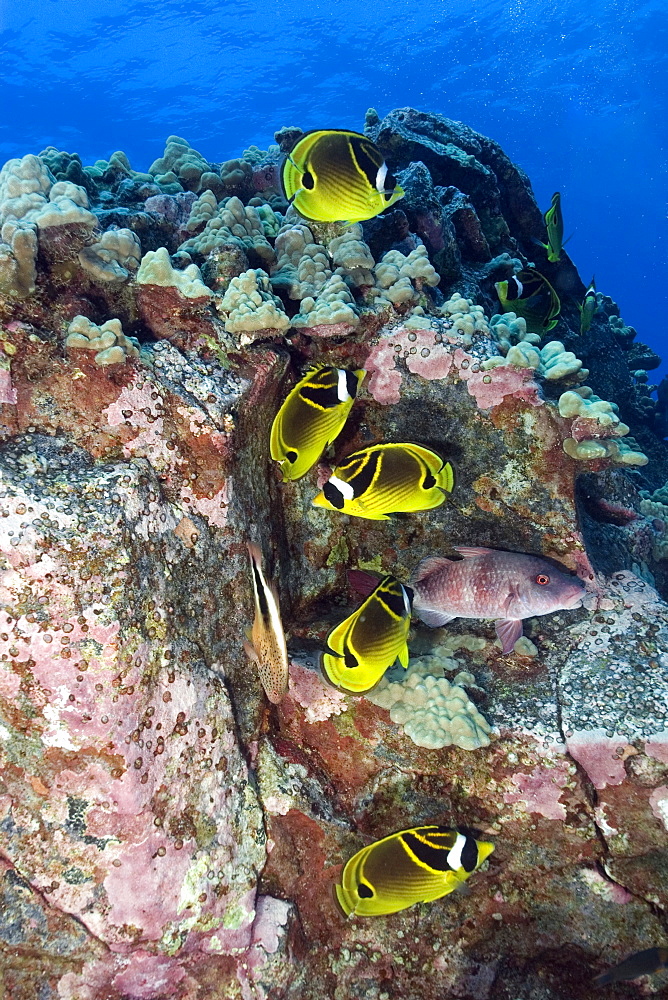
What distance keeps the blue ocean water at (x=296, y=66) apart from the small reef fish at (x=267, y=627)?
173 ft

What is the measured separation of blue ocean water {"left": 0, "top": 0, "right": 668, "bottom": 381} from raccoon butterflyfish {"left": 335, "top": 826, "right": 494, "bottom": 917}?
174ft

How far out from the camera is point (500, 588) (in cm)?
277

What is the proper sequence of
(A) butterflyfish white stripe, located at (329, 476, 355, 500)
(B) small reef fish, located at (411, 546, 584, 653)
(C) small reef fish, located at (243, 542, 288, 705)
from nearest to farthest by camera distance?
(C) small reef fish, located at (243, 542, 288, 705)
(A) butterflyfish white stripe, located at (329, 476, 355, 500)
(B) small reef fish, located at (411, 546, 584, 653)

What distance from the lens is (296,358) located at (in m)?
3.32

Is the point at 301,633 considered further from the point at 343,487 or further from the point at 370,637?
the point at 343,487

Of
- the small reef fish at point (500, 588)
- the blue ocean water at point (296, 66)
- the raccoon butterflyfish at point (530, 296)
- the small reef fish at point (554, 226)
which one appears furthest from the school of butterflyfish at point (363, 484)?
the blue ocean water at point (296, 66)

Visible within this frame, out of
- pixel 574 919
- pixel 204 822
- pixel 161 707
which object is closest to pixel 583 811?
pixel 574 919

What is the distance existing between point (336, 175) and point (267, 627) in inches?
67.9

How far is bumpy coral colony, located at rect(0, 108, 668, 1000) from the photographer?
215 centimetres

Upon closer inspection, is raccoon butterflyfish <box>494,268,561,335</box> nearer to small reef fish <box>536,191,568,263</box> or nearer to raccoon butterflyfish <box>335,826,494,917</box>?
small reef fish <box>536,191,568,263</box>

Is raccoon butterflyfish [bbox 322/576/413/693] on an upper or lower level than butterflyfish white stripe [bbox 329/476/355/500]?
lower

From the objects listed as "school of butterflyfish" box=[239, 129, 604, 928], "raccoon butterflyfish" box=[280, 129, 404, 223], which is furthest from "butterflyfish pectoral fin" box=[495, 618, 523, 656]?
"raccoon butterflyfish" box=[280, 129, 404, 223]

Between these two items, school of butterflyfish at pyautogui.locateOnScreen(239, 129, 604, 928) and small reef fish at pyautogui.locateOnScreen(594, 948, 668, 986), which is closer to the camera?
school of butterflyfish at pyautogui.locateOnScreen(239, 129, 604, 928)

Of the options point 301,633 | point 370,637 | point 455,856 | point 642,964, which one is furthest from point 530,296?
point 642,964
